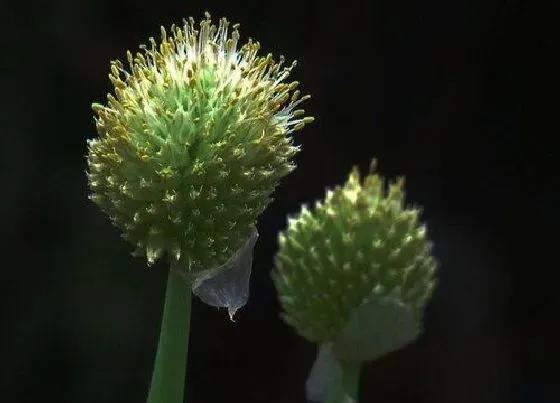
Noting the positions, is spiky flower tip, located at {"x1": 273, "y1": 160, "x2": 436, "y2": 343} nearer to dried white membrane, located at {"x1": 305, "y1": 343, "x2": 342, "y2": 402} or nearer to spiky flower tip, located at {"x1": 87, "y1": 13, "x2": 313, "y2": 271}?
dried white membrane, located at {"x1": 305, "y1": 343, "x2": 342, "y2": 402}

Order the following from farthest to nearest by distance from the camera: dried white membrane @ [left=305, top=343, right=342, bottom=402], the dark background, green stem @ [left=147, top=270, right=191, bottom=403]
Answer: the dark background
dried white membrane @ [left=305, top=343, right=342, bottom=402]
green stem @ [left=147, top=270, right=191, bottom=403]

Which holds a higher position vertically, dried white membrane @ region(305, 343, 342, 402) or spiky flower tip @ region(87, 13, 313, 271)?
spiky flower tip @ region(87, 13, 313, 271)

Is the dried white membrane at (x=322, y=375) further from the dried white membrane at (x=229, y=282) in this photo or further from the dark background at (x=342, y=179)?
the dark background at (x=342, y=179)

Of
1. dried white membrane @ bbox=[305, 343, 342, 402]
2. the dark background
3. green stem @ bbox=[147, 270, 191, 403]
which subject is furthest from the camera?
the dark background

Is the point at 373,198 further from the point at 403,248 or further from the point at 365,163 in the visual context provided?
the point at 365,163

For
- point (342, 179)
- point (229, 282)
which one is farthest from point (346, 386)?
point (342, 179)

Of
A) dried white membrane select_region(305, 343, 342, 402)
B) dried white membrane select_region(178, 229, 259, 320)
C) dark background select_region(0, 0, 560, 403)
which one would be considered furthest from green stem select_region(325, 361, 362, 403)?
dark background select_region(0, 0, 560, 403)

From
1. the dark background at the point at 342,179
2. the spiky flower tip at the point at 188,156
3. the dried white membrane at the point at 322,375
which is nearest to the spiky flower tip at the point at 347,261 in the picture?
the dried white membrane at the point at 322,375

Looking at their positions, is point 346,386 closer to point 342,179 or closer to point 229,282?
point 229,282
